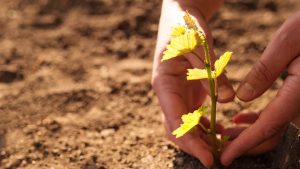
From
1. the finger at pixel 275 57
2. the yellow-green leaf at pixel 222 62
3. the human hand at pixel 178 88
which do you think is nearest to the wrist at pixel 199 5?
the human hand at pixel 178 88

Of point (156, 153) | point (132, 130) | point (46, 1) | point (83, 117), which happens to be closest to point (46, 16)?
point (46, 1)

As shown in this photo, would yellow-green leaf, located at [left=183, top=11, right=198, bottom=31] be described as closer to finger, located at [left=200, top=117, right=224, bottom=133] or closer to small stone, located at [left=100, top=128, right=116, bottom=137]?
finger, located at [left=200, top=117, right=224, bottom=133]

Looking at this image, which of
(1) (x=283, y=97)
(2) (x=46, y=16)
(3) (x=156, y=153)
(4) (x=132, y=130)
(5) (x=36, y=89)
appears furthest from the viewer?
(2) (x=46, y=16)

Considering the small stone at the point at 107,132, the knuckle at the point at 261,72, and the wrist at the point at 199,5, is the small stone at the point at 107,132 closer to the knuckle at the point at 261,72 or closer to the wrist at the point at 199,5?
the wrist at the point at 199,5

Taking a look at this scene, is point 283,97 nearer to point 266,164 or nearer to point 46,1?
point 266,164

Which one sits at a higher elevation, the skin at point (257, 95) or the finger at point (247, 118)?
the skin at point (257, 95)

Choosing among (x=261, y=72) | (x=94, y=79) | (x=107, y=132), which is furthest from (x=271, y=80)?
(x=94, y=79)
